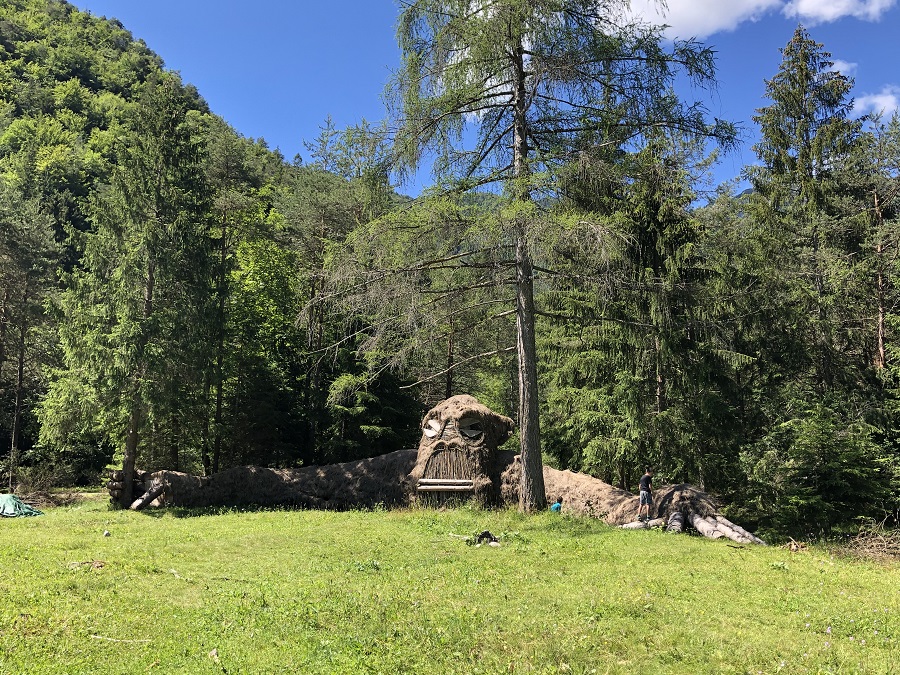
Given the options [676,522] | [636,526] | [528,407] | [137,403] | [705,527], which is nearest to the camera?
[705,527]

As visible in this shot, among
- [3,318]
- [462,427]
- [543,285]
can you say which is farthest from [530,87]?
[3,318]

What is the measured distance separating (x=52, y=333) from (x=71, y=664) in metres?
23.0

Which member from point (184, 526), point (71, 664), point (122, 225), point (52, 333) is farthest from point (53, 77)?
point (71, 664)

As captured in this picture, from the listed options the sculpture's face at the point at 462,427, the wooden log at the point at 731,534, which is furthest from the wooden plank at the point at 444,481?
the wooden log at the point at 731,534

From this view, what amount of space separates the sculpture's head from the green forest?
4.50 feet

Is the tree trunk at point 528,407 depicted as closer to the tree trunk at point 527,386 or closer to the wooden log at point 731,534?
the tree trunk at point 527,386

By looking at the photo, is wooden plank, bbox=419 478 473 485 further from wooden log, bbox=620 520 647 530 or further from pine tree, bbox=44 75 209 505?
pine tree, bbox=44 75 209 505

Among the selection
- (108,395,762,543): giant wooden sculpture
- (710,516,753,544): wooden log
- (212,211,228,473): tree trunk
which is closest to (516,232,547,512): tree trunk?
(108,395,762,543): giant wooden sculpture

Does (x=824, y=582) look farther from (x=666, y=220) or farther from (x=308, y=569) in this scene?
(x=666, y=220)

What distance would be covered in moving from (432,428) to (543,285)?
4.51 m

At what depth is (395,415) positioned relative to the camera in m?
19.9

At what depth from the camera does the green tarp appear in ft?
45.1

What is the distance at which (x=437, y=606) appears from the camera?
594cm

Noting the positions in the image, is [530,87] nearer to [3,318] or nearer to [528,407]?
[528,407]
